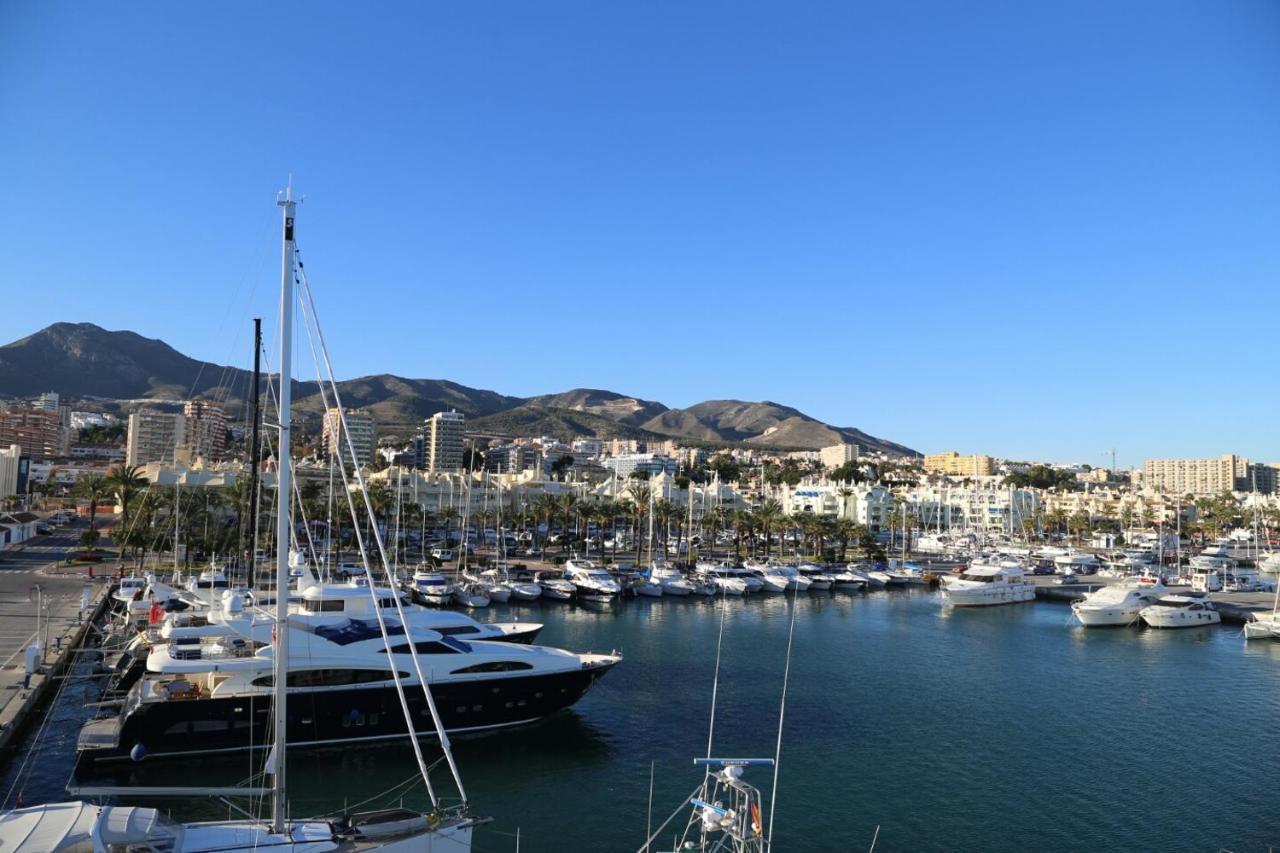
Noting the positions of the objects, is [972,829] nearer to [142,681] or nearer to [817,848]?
[817,848]

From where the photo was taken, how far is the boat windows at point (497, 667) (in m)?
27.6

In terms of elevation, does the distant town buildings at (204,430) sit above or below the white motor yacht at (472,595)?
above

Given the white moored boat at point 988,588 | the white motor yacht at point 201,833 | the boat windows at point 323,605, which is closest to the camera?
the white motor yacht at point 201,833

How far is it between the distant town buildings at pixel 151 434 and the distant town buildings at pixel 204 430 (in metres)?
1.61

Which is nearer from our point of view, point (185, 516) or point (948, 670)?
point (948, 670)

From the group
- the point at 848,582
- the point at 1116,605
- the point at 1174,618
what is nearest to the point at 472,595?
the point at 848,582

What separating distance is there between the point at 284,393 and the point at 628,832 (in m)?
13.9

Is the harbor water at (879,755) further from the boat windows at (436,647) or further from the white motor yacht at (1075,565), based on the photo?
the white motor yacht at (1075,565)

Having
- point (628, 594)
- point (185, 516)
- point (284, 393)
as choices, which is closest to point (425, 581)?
point (628, 594)

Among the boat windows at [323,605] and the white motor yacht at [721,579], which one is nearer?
the boat windows at [323,605]

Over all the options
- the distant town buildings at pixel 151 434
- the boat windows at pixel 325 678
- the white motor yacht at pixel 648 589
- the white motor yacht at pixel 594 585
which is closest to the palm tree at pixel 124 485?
the white motor yacht at pixel 594 585

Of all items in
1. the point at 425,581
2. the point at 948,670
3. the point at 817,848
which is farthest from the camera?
the point at 425,581

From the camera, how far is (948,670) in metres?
41.7

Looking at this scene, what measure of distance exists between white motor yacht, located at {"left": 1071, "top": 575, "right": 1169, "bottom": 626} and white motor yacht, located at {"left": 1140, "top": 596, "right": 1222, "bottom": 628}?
729 mm
